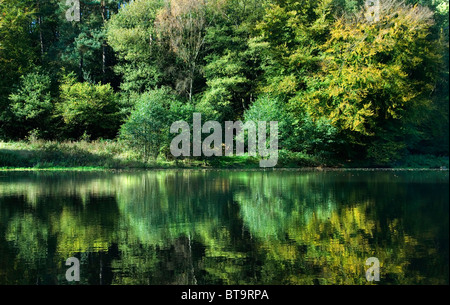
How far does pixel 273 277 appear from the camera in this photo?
6.80 metres

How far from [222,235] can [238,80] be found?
86.5ft

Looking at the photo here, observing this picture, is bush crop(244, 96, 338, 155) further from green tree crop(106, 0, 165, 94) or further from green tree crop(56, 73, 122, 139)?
green tree crop(56, 73, 122, 139)

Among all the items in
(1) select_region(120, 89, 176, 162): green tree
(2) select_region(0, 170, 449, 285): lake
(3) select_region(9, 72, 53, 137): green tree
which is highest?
(3) select_region(9, 72, 53, 137): green tree

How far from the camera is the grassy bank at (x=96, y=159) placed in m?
27.0

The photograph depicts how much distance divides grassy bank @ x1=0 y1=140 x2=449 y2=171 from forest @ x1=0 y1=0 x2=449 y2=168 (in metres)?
0.10

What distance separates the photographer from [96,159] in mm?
27969

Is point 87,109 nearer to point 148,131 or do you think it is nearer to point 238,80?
point 148,131

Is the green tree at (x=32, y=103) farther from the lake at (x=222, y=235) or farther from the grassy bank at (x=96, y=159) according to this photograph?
the lake at (x=222, y=235)

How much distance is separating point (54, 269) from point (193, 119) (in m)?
23.8

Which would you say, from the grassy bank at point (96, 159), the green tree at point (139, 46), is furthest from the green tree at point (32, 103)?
the green tree at point (139, 46)

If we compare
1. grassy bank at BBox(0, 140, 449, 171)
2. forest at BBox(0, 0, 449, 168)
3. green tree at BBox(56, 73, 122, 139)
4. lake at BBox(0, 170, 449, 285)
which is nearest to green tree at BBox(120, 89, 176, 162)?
forest at BBox(0, 0, 449, 168)

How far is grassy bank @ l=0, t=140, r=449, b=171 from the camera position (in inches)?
1063

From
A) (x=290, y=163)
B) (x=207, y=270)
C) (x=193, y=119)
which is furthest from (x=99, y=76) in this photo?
(x=207, y=270)

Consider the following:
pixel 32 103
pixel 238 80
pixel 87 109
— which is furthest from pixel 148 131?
pixel 32 103
